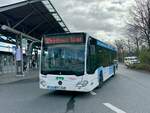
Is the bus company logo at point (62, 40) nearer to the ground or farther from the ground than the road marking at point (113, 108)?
farther from the ground

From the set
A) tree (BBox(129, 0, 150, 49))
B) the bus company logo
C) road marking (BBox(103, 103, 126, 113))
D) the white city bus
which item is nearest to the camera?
road marking (BBox(103, 103, 126, 113))

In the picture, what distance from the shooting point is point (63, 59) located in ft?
41.7

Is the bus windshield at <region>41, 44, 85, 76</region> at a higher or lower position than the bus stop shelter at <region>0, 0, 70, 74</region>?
lower

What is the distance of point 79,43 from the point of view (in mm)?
12742

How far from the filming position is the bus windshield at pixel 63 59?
12494 mm

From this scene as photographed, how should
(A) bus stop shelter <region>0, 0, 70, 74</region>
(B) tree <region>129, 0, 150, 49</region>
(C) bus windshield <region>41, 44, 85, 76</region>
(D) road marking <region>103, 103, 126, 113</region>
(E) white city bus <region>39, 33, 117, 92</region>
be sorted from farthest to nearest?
(B) tree <region>129, 0, 150, 49</region> → (A) bus stop shelter <region>0, 0, 70, 74</region> → (C) bus windshield <region>41, 44, 85, 76</region> → (E) white city bus <region>39, 33, 117, 92</region> → (D) road marking <region>103, 103, 126, 113</region>

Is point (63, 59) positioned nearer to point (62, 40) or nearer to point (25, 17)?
point (62, 40)

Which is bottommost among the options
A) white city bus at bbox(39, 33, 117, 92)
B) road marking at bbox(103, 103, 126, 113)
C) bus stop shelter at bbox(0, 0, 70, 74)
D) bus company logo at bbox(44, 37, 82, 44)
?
road marking at bbox(103, 103, 126, 113)

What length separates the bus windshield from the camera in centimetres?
1249

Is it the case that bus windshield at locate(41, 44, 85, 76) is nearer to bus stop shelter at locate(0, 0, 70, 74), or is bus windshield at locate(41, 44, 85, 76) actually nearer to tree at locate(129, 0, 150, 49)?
bus stop shelter at locate(0, 0, 70, 74)

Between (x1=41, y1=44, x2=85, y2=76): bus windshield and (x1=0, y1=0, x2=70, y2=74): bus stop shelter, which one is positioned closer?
Result: (x1=41, y1=44, x2=85, y2=76): bus windshield

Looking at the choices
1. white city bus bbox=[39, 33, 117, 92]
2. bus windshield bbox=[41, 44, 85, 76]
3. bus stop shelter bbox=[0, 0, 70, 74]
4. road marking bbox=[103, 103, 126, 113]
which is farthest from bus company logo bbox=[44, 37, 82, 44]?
bus stop shelter bbox=[0, 0, 70, 74]

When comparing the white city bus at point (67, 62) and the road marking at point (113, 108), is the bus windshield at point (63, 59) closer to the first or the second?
the white city bus at point (67, 62)

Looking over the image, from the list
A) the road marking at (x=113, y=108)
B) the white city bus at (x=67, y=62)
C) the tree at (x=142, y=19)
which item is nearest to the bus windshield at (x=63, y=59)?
the white city bus at (x=67, y=62)
